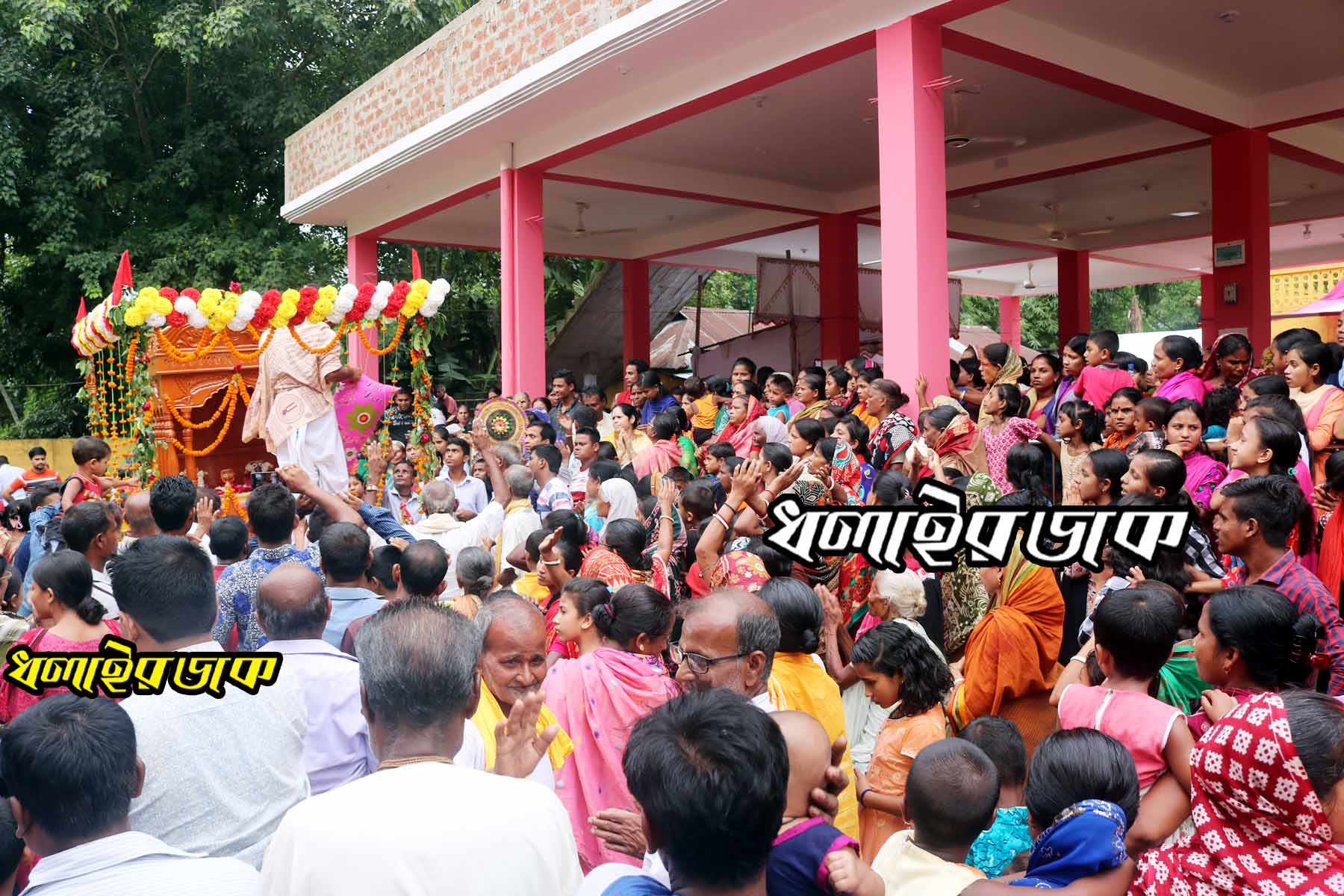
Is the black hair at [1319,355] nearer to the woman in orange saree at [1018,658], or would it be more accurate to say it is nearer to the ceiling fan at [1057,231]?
the woman in orange saree at [1018,658]

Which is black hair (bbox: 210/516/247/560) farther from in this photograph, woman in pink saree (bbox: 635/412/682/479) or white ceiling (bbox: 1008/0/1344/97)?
white ceiling (bbox: 1008/0/1344/97)

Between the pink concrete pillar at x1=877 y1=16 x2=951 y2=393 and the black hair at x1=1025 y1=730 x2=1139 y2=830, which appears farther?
the pink concrete pillar at x1=877 y1=16 x2=951 y2=393

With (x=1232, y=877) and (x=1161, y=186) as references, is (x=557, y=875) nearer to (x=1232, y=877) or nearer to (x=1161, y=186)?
(x=1232, y=877)

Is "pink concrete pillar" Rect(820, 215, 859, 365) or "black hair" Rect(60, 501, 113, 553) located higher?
"pink concrete pillar" Rect(820, 215, 859, 365)

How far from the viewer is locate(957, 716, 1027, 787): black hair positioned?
9.26 ft

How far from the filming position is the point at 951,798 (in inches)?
89.3

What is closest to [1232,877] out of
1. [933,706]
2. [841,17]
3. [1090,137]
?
[933,706]

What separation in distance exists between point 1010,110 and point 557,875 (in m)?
10.5

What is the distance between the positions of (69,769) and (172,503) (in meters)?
3.04

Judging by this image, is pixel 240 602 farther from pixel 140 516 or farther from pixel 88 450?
pixel 88 450

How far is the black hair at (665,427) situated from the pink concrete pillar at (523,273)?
175 inches

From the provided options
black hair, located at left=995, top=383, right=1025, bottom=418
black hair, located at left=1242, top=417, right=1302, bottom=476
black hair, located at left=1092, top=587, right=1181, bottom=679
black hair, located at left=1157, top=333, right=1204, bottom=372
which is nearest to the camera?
black hair, located at left=1092, top=587, right=1181, bottom=679

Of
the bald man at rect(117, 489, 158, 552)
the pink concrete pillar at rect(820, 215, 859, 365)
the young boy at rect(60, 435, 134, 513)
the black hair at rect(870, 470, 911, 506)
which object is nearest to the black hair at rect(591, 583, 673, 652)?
the black hair at rect(870, 470, 911, 506)

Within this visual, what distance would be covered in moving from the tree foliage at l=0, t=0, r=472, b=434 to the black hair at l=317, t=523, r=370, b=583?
14.4 meters
